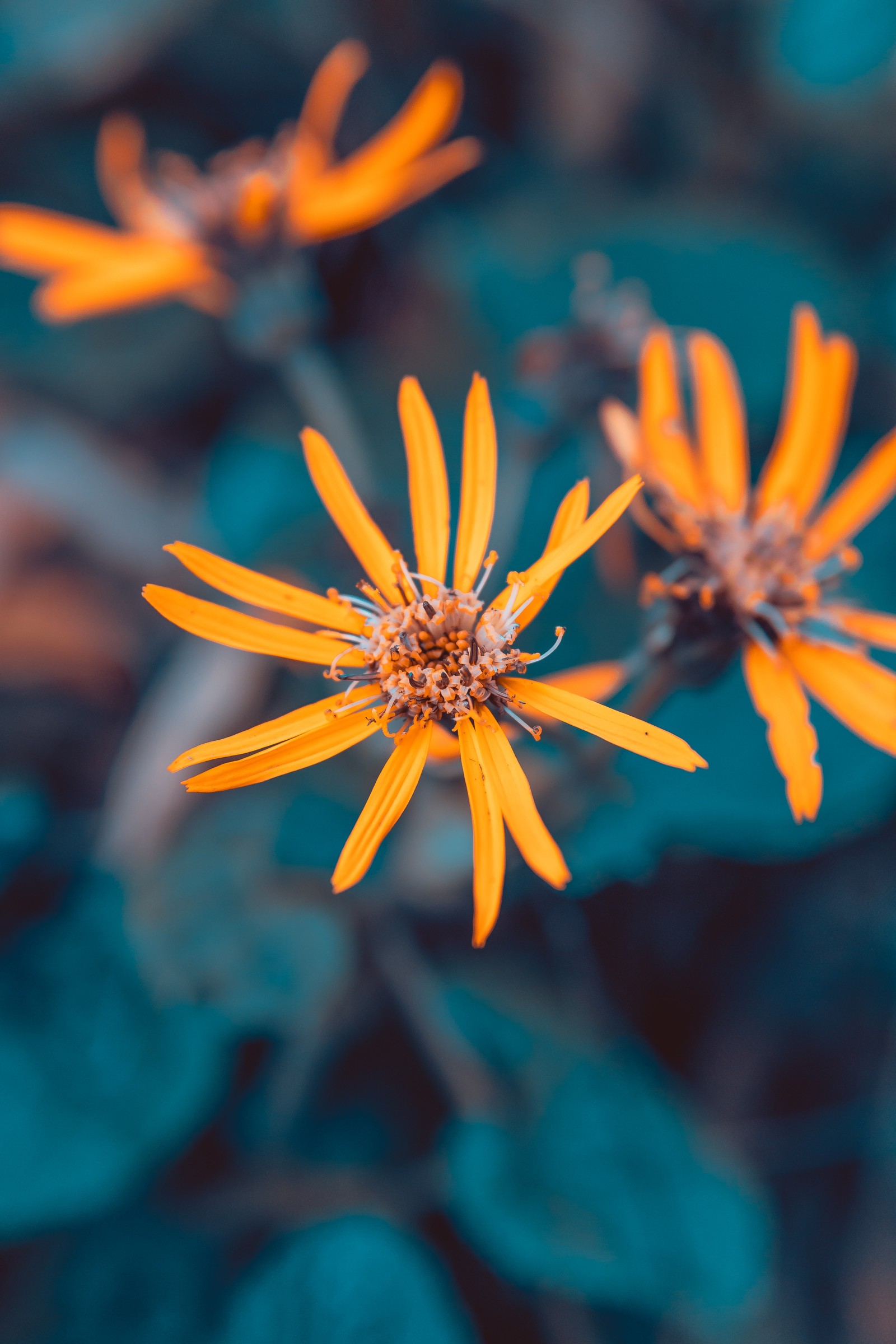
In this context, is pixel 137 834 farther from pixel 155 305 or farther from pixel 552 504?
pixel 155 305

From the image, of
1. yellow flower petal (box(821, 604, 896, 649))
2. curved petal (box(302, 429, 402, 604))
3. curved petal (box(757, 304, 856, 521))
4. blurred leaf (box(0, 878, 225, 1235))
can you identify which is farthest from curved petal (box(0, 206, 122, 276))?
yellow flower petal (box(821, 604, 896, 649))

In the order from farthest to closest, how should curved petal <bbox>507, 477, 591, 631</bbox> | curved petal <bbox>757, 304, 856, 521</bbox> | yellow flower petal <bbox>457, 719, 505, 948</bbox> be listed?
1. curved petal <bbox>757, 304, 856, 521</bbox>
2. curved petal <bbox>507, 477, 591, 631</bbox>
3. yellow flower petal <bbox>457, 719, 505, 948</bbox>

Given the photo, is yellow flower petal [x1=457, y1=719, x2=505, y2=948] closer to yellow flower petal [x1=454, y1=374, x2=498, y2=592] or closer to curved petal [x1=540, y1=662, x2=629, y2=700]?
curved petal [x1=540, y1=662, x2=629, y2=700]

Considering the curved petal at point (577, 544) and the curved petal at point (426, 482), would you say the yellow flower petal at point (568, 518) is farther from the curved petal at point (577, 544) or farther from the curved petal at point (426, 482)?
the curved petal at point (426, 482)

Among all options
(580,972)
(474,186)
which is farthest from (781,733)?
(474,186)

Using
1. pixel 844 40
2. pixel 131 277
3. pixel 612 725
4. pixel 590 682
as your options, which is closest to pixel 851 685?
pixel 590 682

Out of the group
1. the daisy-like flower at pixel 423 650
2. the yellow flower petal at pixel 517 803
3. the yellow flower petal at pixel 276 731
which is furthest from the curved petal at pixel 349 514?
the yellow flower petal at pixel 517 803

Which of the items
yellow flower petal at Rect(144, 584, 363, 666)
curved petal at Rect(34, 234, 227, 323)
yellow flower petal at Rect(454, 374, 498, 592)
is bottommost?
yellow flower petal at Rect(144, 584, 363, 666)
